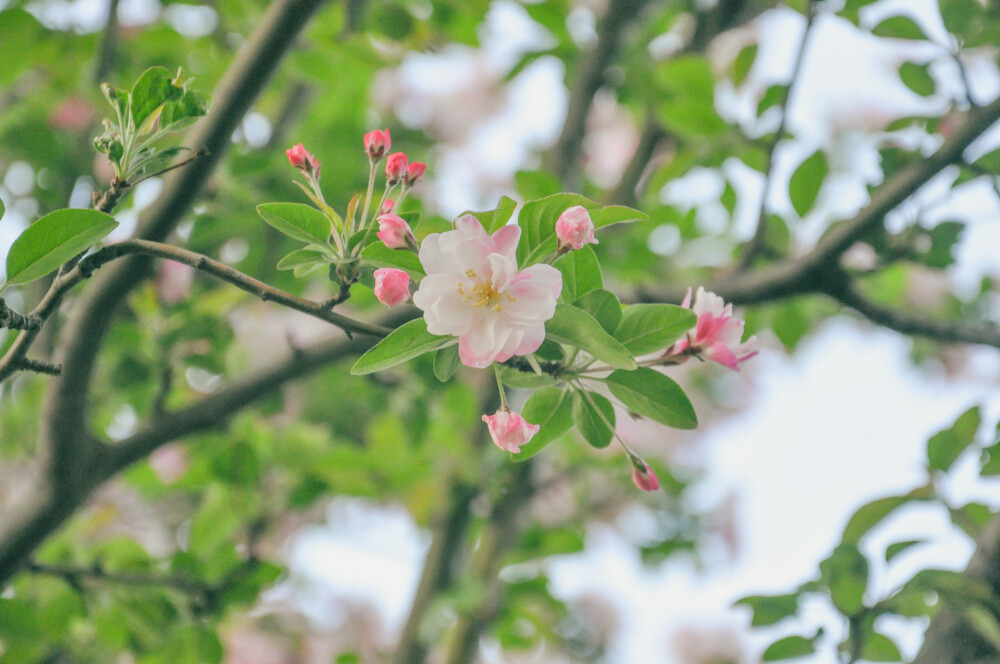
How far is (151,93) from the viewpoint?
426 mm

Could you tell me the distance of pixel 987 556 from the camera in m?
0.67

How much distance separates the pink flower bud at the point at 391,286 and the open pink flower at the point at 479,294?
14 mm

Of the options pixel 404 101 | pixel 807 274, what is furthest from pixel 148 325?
pixel 404 101

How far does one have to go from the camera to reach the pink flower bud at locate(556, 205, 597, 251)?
385mm

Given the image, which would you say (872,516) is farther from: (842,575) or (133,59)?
(133,59)

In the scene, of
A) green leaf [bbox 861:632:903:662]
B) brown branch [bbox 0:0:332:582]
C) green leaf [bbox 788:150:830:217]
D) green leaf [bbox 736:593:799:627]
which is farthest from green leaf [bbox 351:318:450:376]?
green leaf [bbox 788:150:830:217]

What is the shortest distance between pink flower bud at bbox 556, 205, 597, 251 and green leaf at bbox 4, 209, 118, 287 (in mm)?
236

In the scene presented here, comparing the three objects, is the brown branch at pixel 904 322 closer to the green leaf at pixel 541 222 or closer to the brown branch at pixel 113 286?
the green leaf at pixel 541 222

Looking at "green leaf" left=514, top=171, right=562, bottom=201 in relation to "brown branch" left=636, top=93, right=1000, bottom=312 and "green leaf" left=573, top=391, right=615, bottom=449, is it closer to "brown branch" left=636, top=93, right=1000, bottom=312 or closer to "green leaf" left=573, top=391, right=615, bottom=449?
"brown branch" left=636, top=93, right=1000, bottom=312

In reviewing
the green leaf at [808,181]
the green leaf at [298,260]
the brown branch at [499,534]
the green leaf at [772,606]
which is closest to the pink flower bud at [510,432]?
the green leaf at [298,260]

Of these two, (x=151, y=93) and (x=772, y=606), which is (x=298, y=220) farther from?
(x=772, y=606)

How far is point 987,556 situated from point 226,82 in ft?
2.65

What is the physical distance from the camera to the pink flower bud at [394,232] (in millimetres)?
386

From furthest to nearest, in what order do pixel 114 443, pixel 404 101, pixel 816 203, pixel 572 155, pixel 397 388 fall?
pixel 404 101, pixel 572 155, pixel 397 388, pixel 816 203, pixel 114 443
